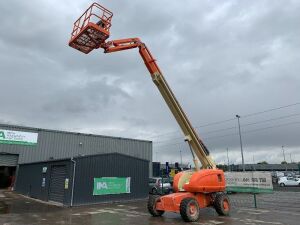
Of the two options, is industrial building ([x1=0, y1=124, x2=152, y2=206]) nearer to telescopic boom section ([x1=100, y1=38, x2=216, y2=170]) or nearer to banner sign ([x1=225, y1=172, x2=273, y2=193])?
banner sign ([x1=225, y1=172, x2=273, y2=193])

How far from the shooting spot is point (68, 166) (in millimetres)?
22688

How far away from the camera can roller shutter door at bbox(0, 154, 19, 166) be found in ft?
109

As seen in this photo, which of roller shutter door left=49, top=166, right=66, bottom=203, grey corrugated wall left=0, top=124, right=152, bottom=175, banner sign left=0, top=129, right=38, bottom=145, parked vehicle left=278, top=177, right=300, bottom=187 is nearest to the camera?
roller shutter door left=49, top=166, right=66, bottom=203

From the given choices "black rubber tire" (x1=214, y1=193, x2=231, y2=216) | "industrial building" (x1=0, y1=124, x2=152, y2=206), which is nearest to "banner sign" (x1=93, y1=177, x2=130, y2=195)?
"industrial building" (x1=0, y1=124, x2=152, y2=206)

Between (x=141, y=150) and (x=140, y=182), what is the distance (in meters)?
16.6

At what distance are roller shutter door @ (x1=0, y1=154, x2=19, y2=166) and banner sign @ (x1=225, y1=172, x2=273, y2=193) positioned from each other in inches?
930

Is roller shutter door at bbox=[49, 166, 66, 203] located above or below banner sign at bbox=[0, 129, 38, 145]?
below

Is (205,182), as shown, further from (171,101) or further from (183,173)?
(171,101)

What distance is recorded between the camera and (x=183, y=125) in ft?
53.3

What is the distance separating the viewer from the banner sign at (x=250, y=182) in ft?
65.5

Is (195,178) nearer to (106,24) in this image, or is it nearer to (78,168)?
(106,24)

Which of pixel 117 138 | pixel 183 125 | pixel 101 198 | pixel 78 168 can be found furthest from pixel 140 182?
pixel 117 138

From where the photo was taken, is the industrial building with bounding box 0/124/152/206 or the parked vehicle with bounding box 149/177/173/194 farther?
the parked vehicle with bounding box 149/177/173/194

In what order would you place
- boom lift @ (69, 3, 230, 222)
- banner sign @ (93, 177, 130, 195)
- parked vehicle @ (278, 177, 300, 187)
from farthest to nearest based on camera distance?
parked vehicle @ (278, 177, 300, 187), banner sign @ (93, 177, 130, 195), boom lift @ (69, 3, 230, 222)
